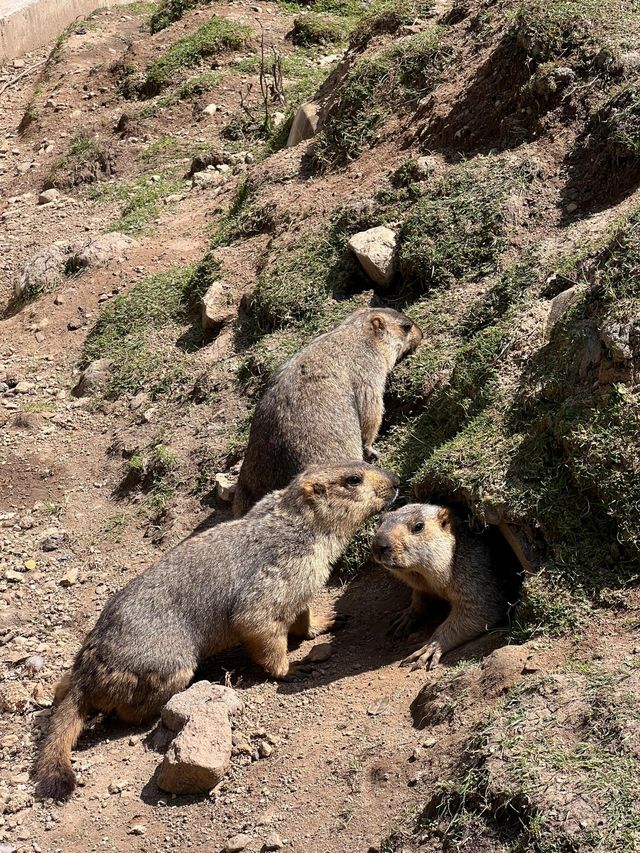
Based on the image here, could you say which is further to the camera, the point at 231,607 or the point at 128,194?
the point at 128,194

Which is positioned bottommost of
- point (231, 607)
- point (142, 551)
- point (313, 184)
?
point (142, 551)

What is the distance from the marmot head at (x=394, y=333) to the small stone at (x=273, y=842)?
4044mm

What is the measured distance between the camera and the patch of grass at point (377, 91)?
10.5 meters

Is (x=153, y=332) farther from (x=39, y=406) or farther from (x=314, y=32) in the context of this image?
(x=314, y=32)

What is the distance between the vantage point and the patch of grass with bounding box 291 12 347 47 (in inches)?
600

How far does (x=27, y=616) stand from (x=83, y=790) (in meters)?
1.97

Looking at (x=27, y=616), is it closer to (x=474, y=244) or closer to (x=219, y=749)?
(x=219, y=749)

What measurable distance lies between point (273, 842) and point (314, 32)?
12.7 m

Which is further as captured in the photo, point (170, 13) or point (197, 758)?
point (170, 13)

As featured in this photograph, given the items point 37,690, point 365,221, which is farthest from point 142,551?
point 365,221

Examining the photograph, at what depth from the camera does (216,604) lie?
680cm

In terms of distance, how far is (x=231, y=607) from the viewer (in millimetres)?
6789

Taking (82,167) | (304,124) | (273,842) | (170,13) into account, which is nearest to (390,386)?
(273,842)

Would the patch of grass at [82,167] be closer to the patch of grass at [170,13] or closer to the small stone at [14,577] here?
the patch of grass at [170,13]
